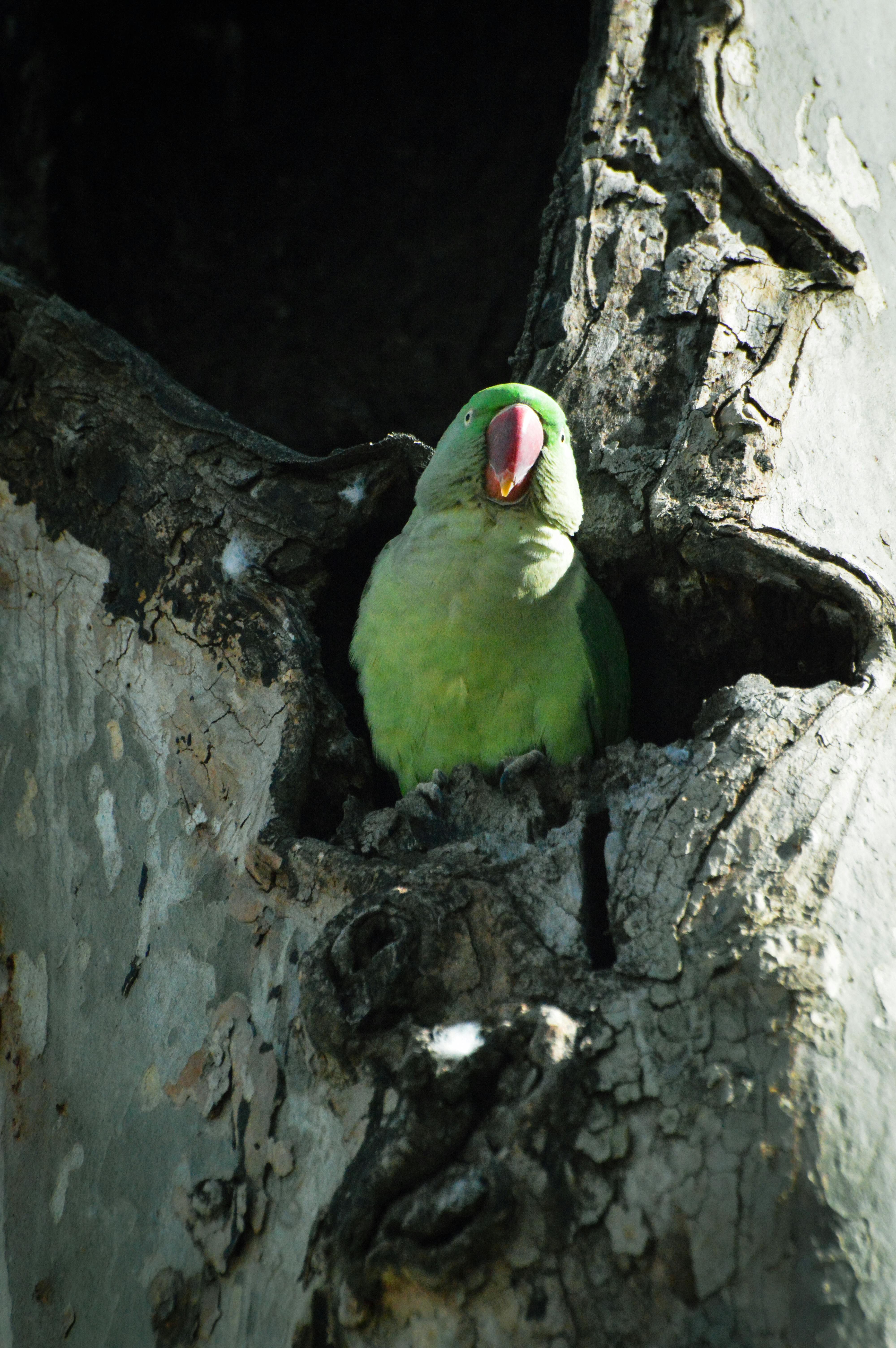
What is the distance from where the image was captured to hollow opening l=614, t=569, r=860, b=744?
2.19 metres

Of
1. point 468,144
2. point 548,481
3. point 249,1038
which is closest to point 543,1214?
point 249,1038

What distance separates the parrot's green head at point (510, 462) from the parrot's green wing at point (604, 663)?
0.79 feet

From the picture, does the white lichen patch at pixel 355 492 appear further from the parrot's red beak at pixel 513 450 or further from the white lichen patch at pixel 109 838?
the white lichen patch at pixel 109 838

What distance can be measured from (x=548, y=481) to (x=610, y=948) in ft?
5.08

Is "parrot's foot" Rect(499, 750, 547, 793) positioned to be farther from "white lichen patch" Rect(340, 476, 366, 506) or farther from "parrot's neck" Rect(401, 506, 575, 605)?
"white lichen patch" Rect(340, 476, 366, 506)

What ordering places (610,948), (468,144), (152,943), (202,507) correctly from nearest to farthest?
(610,948) < (152,943) < (202,507) < (468,144)

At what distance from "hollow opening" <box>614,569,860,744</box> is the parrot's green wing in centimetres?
6

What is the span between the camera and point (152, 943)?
2012mm

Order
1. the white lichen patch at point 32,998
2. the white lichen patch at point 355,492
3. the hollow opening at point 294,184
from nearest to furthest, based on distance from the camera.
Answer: the white lichen patch at point 32,998 → the white lichen patch at point 355,492 → the hollow opening at point 294,184

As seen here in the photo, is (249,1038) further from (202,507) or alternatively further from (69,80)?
(69,80)

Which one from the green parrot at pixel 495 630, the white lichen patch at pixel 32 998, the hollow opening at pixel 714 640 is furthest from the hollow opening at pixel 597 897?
the white lichen patch at pixel 32 998

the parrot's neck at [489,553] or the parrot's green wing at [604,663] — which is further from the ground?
the parrot's neck at [489,553]

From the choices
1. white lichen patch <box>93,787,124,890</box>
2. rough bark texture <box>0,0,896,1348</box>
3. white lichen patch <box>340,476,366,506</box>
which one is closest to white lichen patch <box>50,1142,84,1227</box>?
rough bark texture <box>0,0,896,1348</box>

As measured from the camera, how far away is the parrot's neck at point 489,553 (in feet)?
9.11
